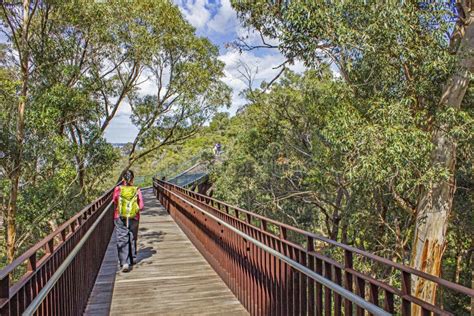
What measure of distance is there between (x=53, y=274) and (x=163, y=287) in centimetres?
248

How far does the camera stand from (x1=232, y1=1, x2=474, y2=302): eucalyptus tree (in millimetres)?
6773

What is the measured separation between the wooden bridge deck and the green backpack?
0.91 meters

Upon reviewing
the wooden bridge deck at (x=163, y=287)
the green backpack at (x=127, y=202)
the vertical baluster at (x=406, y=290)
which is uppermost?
the green backpack at (x=127, y=202)

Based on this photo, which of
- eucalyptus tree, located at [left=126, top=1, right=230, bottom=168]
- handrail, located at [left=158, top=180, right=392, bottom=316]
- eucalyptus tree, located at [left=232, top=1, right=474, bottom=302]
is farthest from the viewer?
eucalyptus tree, located at [left=126, top=1, right=230, bottom=168]

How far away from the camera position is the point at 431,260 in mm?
8023

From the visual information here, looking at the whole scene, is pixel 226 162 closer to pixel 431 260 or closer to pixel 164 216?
pixel 164 216

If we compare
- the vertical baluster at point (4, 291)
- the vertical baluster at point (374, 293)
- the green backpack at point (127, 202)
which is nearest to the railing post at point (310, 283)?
the vertical baluster at point (374, 293)

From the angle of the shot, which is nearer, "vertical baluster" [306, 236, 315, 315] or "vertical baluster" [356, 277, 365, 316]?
"vertical baluster" [356, 277, 365, 316]

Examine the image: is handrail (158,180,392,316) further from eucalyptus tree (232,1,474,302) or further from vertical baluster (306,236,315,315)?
eucalyptus tree (232,1,474,302)

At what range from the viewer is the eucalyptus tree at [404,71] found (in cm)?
677

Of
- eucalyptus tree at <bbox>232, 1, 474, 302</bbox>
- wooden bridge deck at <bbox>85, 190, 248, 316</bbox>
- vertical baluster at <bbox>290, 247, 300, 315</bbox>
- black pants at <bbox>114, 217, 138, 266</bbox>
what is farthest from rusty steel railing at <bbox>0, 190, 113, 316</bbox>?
eucalyptus tree at <bbox>232, 1, 474, 302</bbox>

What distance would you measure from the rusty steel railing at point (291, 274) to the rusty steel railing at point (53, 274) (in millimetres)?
1737

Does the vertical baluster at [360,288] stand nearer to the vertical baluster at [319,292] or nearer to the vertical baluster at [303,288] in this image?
the vertical baluster at [319,292]

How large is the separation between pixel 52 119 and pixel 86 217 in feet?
23.7
